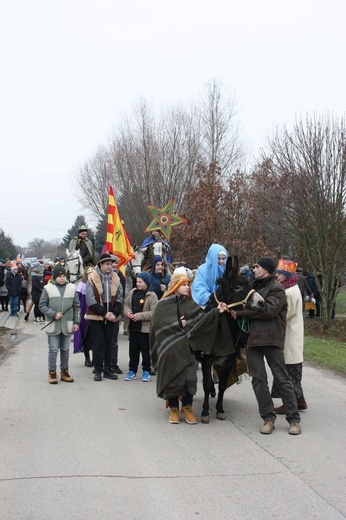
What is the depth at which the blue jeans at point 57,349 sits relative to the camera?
371 inches

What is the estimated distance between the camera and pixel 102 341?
977cm

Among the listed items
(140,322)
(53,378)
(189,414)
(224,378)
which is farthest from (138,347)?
(189,414)

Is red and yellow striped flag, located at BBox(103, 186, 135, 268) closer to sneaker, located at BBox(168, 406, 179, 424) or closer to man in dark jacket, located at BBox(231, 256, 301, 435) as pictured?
sneaker, located at BBox(168, 406, 179, 424)

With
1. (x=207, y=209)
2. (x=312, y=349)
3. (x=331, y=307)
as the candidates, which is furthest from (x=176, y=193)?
(x=312, y=349)

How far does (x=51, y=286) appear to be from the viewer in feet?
31.8

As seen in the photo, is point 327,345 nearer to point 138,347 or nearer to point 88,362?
point 88,362

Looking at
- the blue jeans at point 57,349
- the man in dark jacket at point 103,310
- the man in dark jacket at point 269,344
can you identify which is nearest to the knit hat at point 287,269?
the man in dark jacket at point 269,344

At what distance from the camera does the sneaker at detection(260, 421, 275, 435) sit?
663 centimetres

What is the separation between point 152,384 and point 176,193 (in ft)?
86.1

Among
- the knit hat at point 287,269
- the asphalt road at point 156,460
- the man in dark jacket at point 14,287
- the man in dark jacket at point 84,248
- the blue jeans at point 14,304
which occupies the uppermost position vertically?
the man in dark jacket at point 84,248

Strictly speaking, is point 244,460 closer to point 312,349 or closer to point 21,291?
point 312,349

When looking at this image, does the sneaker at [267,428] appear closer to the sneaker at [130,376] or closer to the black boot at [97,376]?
the sneaker at [130,376]

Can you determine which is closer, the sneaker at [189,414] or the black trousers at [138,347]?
the sneaker at [189,414]

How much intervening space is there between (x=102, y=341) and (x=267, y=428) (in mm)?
3816
